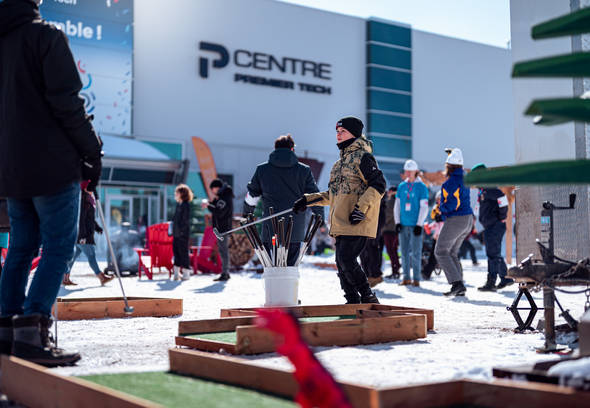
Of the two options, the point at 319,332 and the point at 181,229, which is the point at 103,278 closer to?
the point at 181,229

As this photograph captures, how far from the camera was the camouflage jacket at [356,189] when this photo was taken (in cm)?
552

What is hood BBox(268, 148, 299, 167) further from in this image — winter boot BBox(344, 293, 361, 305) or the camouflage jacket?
winter boot BBox(344, 293, 361, 305)

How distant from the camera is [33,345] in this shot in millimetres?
3316

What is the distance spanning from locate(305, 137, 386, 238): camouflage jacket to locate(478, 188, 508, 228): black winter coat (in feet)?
14.7

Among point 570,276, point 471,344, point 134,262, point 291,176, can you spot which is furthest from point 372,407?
point 134,262

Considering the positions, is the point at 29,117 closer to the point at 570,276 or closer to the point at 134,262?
the point at 570,276

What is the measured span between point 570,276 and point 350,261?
2.22 metres

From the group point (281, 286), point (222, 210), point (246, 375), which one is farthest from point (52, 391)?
point (222, 210)

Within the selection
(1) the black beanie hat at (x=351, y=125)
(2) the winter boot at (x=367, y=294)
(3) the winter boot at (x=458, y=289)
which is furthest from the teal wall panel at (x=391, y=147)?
(2) the winter boot at (x=367, y=294)

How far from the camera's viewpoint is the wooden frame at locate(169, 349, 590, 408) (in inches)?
80.7

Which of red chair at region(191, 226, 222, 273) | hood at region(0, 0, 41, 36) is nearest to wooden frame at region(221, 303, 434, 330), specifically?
hood at region(0, 0, 41, 36)

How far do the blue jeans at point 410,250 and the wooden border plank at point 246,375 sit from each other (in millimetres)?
7963

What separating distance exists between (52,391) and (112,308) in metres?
3.65

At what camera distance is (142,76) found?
1076 inches
